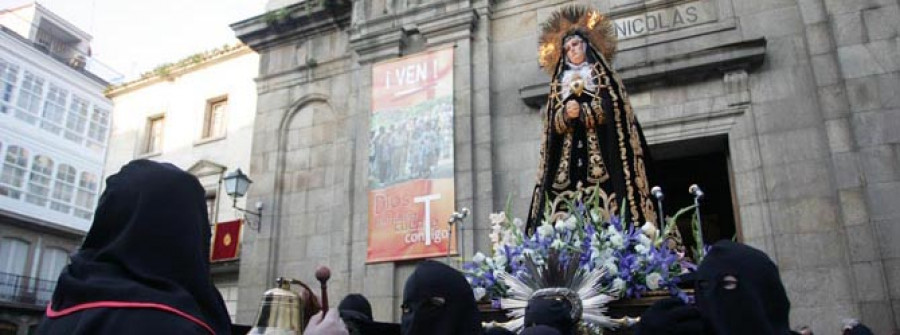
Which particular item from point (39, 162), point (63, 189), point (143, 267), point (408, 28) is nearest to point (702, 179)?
point (408, 28)

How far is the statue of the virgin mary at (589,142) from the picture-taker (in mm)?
4969

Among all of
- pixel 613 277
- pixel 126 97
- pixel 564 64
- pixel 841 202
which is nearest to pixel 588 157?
pixel 564 64

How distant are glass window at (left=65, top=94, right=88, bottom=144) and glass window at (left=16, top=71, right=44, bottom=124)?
1497 mm

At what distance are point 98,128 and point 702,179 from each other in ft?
93.4

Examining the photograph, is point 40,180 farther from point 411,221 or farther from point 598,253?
point 598,253

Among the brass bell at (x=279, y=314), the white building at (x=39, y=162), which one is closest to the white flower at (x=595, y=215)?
the brass bell at (x=279, y=314)

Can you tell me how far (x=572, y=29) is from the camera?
5738 mm

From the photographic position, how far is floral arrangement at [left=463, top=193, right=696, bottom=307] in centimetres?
397

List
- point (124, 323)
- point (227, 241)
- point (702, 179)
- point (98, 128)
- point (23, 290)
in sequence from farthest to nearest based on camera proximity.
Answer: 1. point (98, 128)
2. point (23, 290)
3. point (227, 241)
4. point (702, 179)
5. point (124, 323)

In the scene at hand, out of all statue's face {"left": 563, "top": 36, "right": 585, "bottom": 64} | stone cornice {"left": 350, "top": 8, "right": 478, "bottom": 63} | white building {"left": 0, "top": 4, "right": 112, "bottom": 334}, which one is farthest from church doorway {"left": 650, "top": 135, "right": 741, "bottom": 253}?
white building {"left": 0, "top": 4, "right": 112, "bottom": 334}

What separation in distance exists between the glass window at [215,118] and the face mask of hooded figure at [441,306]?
14926 mm

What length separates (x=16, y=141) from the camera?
2631cm

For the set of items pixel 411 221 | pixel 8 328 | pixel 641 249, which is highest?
pixel 411 221

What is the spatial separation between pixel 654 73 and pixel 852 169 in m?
2.77
